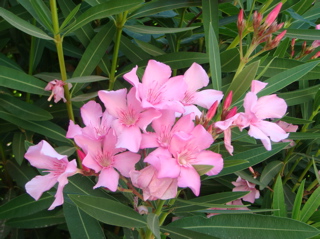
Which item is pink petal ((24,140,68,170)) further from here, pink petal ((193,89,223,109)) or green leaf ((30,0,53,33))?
green leaf ((30,0,53,33))

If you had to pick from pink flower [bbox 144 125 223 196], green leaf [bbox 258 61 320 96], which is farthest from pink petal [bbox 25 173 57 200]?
green leaf [bbox 258 61 320 96]

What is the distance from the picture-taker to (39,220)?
4.21ft

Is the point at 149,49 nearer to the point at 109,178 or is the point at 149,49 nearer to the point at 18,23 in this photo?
the point at 18,23

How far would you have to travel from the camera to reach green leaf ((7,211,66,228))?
4.19ft

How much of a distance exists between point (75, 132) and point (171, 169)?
215 mm

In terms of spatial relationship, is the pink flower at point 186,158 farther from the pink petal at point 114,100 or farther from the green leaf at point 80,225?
the green leaf at point 80,225

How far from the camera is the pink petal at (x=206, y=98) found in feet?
2.76

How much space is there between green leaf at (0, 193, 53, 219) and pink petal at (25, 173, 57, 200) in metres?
0.43

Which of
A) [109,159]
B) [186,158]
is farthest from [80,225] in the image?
[186,158]

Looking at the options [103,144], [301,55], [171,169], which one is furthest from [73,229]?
[301,55]

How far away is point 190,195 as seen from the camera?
4.55 feet

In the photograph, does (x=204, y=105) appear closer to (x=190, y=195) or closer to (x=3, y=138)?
(x=190, y=195)

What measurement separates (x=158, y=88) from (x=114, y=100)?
0.08 m

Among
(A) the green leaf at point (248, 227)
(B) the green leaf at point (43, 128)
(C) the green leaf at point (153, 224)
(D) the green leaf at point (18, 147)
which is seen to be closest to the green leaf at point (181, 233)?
(A) the green leaf at point (248, 227)
